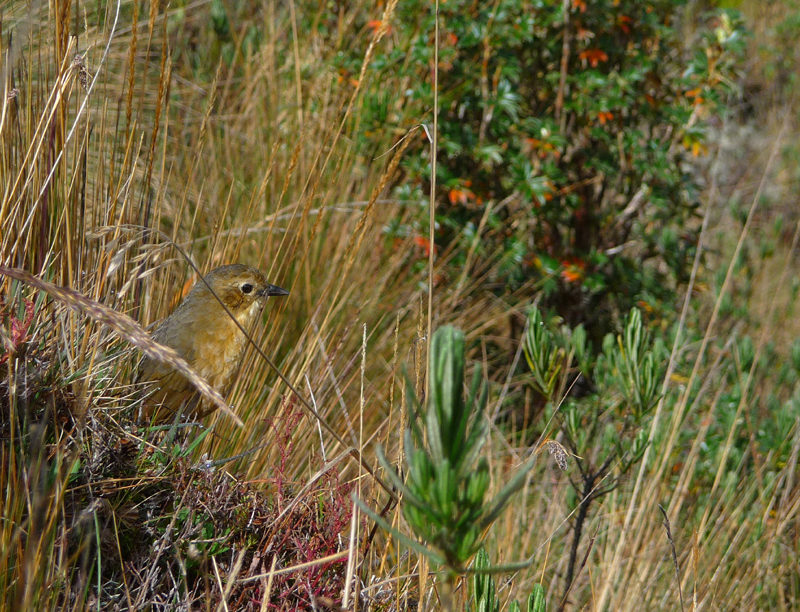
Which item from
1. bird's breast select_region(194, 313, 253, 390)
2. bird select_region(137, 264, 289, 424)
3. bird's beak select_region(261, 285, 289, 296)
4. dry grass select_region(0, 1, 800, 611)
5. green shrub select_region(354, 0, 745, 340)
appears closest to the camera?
dry grass select_region(0, 1, 800, 611)

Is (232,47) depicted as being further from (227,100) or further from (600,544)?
(600,544)

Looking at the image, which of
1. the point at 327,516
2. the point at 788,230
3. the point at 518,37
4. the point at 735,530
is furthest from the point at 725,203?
the point at 327,516

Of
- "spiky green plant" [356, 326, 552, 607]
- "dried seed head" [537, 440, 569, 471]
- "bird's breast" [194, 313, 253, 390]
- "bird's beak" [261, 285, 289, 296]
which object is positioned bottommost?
"bird's breast" [194, 313, 253, 390]

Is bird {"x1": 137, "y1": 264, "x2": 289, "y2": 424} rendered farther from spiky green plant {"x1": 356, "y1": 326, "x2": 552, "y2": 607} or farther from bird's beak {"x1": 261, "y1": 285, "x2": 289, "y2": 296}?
spiky green plant {"x1": 356, "y1": 326, "x2": 552, "y2": 607}

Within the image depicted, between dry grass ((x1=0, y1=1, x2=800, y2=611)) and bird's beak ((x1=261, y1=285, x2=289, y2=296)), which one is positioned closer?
dry grass ((x1=0, y1=1, x2=800, y2=611))

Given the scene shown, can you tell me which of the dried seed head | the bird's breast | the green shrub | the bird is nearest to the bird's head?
the bird

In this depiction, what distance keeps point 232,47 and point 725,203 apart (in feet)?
14.3

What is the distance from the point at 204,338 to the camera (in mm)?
2520

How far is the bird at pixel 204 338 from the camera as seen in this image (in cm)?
238

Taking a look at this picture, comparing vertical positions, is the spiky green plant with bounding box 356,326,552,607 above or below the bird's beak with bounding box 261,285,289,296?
above

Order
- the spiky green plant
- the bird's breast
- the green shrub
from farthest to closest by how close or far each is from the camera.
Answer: the green shrub → the bird's breast → the spiky green plant

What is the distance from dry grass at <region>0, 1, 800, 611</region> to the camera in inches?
70.1

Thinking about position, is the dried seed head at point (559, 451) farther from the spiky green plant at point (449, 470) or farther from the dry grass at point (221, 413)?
the spiky green plant at point (449, 470)

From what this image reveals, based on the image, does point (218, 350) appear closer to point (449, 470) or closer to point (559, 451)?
point (559, 451)
